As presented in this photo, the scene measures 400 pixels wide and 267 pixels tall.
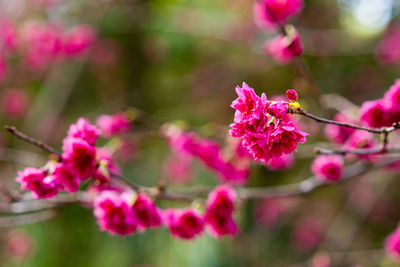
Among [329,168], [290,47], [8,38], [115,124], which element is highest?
[8,38]

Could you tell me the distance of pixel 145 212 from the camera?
1.14 metres

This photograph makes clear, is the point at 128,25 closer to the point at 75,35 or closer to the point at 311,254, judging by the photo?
the point at 75,35

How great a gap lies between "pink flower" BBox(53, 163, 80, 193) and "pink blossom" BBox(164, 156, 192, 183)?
1.97 meters

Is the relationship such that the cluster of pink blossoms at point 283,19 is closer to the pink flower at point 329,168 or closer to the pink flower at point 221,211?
the pink flower at point 329,168

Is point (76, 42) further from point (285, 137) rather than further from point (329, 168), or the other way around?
point (285, 137)

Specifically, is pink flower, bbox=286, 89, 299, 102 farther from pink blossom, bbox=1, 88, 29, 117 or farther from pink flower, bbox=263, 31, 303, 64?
pink blossom, bbox=1, 88, 29, 117

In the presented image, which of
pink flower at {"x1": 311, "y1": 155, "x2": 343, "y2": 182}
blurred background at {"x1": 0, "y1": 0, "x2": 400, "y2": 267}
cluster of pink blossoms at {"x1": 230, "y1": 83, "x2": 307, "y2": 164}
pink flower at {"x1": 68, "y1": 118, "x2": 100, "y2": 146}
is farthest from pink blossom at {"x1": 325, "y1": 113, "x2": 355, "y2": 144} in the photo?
blurred background at {"x1": 0, "y1": 0, "x2": 400, "y2": 267}

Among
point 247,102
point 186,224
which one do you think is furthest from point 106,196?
point 247,102

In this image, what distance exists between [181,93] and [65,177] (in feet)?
8.37

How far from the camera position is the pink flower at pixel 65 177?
1011mm

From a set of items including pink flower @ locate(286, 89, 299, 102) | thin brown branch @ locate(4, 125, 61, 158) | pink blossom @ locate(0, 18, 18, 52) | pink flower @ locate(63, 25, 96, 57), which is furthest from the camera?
pink flower @ locate(63, 25, 96, 57)

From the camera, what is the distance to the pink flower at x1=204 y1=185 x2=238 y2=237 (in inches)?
49.1

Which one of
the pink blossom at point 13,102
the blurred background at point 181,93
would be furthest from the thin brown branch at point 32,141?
the pink blossom at point 13,102

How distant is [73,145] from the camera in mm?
1003
